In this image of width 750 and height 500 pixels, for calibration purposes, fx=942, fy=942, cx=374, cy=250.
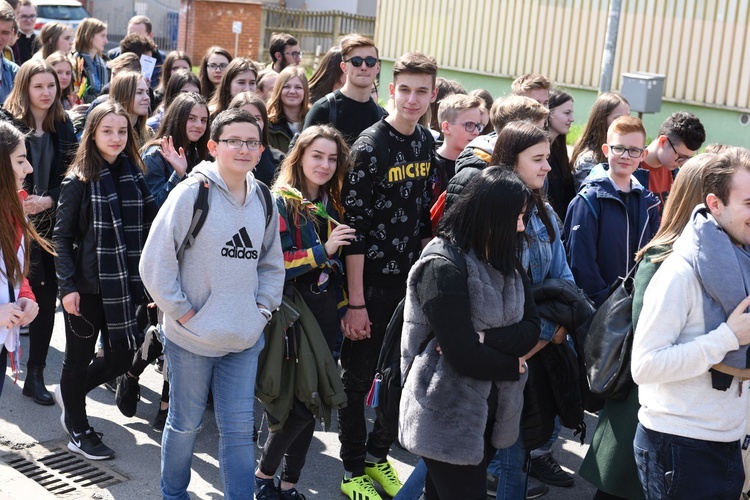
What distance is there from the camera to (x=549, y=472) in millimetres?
5355

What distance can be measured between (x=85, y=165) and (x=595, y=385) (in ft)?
9.54

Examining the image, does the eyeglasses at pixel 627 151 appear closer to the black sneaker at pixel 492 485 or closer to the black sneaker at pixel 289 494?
the black sneaker at pixel 492 485

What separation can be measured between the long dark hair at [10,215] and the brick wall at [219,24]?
2207 centimetres

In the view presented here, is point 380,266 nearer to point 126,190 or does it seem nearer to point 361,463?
point 361,463

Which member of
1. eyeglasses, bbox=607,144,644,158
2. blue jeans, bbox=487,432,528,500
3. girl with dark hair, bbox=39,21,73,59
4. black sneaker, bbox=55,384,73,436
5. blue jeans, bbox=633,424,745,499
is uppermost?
girl with dark hair, bbox=39,21,73,59

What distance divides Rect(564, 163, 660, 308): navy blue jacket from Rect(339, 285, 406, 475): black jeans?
1.01 metres

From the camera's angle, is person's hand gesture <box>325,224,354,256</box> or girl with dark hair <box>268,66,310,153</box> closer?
person's hand gesture <box>325,224,354,256</box>

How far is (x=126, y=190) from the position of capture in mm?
5113

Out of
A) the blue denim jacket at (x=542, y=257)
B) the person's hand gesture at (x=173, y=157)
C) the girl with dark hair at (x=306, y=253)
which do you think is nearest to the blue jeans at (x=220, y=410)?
the girl with dark hair at (x=306, y=253)

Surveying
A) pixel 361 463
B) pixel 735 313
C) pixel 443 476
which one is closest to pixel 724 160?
pixel 735 313

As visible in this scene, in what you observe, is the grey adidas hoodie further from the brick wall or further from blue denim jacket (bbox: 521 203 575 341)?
the brick wall

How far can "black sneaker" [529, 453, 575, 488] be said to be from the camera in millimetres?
5324

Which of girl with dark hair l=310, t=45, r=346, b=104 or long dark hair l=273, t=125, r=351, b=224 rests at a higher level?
girl with dark hair l=310, t=45, r=346, b=104

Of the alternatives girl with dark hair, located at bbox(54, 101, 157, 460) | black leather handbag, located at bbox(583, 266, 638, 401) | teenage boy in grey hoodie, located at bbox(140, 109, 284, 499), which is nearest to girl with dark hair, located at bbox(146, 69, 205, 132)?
girl with dark hair, located at bbox(54, 101, 157, 460)
